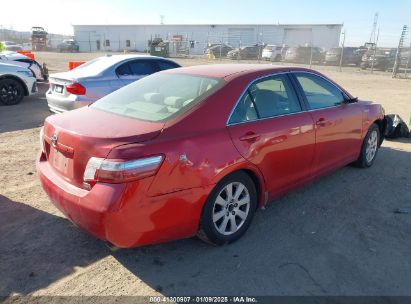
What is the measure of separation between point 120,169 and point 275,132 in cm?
165

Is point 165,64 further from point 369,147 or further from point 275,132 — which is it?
point 275,132

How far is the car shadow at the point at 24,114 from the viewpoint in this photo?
7.93 metres

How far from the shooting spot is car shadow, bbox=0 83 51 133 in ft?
26.0

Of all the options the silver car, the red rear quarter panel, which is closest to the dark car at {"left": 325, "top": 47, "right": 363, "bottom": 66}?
the silver car

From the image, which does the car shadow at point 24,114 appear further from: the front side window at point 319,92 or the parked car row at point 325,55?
the parked car row at point 325,55

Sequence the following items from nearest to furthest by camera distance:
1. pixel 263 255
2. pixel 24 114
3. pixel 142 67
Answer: pixel 263 255 → pixel 142 67 → pixel 24 114

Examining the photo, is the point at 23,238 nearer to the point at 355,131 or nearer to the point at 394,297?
the point at 394,297

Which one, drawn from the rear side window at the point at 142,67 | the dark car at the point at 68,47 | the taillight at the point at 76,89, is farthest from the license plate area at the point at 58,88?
the dark car at the point at 68,47

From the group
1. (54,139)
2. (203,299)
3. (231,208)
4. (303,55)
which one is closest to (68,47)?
(303,55)

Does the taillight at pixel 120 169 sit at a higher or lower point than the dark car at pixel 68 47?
higher

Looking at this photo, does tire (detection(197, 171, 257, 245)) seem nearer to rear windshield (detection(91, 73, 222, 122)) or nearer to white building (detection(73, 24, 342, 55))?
rear windshield (detection(91, 73, 222, 122))

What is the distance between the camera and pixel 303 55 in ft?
107

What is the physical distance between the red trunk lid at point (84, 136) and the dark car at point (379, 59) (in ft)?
87.1

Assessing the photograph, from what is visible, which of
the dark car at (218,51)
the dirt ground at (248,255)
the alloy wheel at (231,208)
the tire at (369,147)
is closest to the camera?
the dirt ground at (248,255)
